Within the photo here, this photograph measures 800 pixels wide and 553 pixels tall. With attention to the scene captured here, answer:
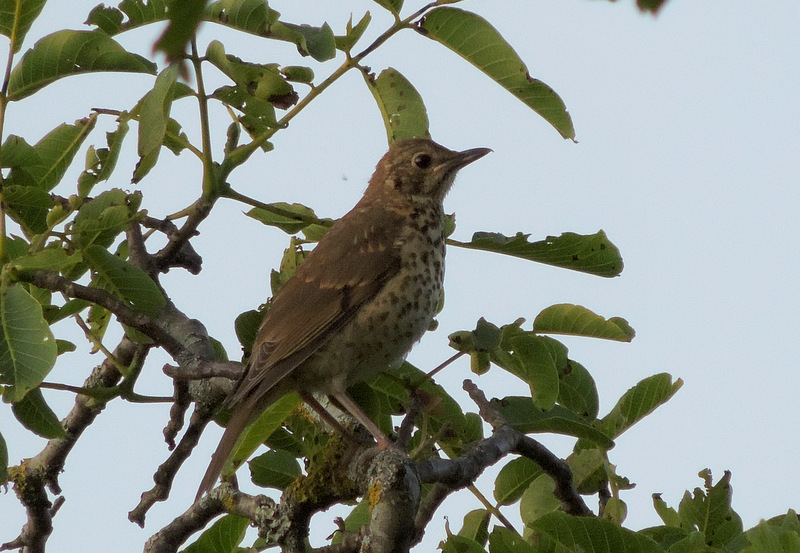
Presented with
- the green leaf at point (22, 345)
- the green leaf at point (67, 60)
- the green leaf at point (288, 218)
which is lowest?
the green leaf at point (22, 345)

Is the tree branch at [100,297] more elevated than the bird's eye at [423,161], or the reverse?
the bird's eye at [423,161]

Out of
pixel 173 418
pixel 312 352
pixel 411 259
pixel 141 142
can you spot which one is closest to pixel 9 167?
pixel 141 142

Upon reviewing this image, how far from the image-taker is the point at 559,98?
357 centimetres

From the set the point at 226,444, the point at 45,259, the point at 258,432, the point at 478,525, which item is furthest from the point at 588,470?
the point at 45,259

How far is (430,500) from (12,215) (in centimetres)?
187

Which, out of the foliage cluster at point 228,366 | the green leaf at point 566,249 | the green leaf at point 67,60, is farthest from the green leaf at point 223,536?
the green leaf at point 67,60

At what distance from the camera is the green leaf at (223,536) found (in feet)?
11.0

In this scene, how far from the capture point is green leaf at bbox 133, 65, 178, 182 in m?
3.02

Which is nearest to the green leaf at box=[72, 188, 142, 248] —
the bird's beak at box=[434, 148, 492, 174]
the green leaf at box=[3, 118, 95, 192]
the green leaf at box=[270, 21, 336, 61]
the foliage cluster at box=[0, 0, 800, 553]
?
the foliage cluster at box=[0, 0, 800, 553]

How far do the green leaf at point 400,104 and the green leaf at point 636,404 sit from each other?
1303 millimetres

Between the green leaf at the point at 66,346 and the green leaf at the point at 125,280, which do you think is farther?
the green leaf at the point at 66,346

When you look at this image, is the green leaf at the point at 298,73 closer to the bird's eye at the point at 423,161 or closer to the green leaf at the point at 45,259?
the green leaf at the point at 45,259

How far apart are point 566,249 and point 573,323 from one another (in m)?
0.28

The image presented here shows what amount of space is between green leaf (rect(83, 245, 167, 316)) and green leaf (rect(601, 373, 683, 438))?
5.90 feet
